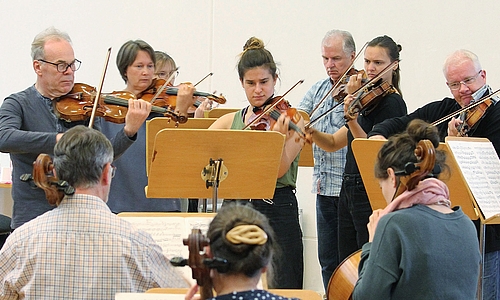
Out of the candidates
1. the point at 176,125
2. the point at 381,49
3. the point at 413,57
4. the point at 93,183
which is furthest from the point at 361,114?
the point at 93,183

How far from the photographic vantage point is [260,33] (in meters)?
4.78

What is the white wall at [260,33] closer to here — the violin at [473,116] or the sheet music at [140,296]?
the violin at [473,116]

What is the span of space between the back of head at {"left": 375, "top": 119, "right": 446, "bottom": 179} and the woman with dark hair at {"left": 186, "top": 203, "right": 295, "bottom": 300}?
0.69 metres

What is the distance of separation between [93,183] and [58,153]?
0.12 m

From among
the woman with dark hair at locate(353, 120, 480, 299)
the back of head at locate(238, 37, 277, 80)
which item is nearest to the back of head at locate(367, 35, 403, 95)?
the back of head at locate(238, 37, 277, 80)

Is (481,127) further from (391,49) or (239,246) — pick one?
(239,246)

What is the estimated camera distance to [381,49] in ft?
10.2

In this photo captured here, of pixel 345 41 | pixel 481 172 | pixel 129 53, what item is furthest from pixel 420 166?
pixel 129 53

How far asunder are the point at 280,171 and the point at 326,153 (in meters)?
0.76

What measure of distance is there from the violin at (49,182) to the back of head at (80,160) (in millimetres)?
24

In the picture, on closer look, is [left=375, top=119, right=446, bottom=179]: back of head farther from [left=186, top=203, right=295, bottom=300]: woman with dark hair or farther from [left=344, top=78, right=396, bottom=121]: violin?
[left=344, top=78, right=396, bottom=121]: violin

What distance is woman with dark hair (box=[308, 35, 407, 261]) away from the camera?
3.00 meters

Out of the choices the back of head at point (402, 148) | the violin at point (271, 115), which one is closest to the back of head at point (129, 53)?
the violin at point (271, 115)

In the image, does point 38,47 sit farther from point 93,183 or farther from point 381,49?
point 381,49
